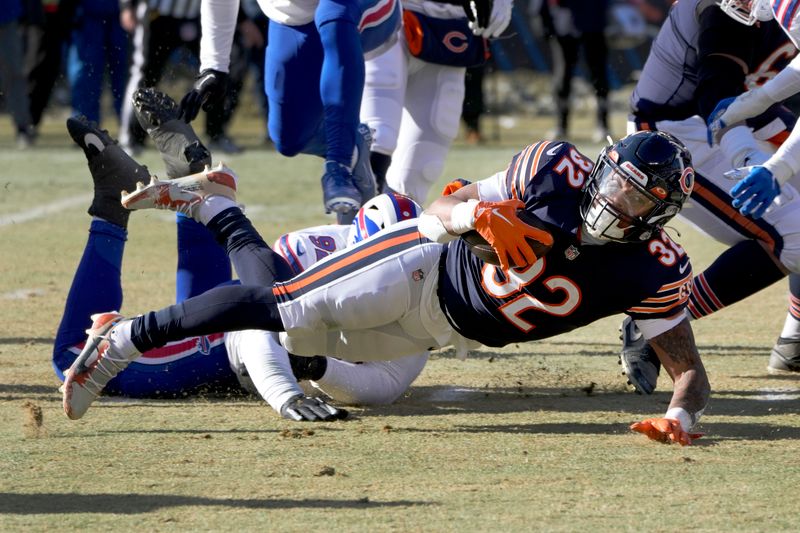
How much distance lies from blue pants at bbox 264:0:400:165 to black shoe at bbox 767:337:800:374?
70.3 inches

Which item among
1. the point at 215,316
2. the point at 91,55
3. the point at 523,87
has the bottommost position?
the point at 523,87

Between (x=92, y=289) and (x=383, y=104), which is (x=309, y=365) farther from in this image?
(x=383, y=104)

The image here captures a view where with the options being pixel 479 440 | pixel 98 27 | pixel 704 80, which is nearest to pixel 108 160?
pixel 479 440

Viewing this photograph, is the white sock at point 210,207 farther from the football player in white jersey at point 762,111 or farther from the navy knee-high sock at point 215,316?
the football player in white jersey at point 762,111

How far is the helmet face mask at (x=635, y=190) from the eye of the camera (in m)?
3.69

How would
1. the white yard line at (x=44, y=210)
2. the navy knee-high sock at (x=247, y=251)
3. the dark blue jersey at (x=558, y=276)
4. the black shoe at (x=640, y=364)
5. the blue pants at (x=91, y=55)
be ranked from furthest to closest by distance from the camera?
the blue pants at (x=91, y=55)
the white yard line at (x=44, y=210)
the black shoe at (x=640, y=364)
the navy knee-high sock at (x=247, y=251)
the dark blue jersey at (x=558, y=276)

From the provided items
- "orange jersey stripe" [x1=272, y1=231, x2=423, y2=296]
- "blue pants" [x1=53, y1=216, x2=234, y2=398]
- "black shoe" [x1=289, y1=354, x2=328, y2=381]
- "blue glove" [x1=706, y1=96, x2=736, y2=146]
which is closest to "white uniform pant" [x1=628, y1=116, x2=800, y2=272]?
"blue glove" [x1=706, y1=96, x2=736, y2=146]

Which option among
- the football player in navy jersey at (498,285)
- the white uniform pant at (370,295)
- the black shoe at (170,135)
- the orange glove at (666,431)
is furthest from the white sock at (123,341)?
the orange glove at (666,431)

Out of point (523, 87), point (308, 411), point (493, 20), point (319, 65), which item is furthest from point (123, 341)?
point (523, 87)

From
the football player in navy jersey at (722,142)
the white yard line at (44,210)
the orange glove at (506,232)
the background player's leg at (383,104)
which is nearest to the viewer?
the orange glove at (506,232)

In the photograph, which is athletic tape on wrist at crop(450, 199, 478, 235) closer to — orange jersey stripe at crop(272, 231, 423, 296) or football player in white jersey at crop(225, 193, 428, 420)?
orange jersey stripe at crop(272, 231, 423, 296)

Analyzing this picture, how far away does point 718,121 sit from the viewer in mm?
4809

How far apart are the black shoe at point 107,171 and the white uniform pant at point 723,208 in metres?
1.99

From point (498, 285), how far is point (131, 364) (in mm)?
1347
